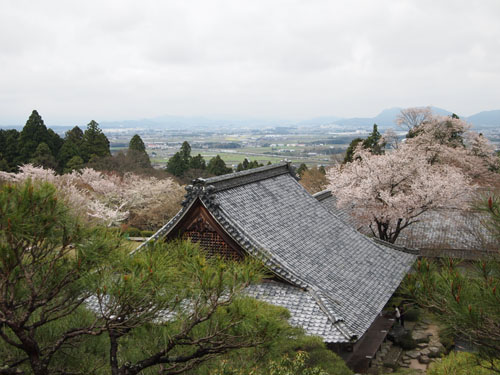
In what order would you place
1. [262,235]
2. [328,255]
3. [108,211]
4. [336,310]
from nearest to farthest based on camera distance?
[336,310], [262,235], [328,255], [108,211]

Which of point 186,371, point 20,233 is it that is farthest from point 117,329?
point 20,233

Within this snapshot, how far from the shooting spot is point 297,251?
1129 centimetres

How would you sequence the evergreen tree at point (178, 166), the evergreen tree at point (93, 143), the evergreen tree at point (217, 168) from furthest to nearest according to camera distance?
the evergreen tree at point (178, 166) → the evergreen tree at point (217, 168) → the evergreen tree at point (93, 143)

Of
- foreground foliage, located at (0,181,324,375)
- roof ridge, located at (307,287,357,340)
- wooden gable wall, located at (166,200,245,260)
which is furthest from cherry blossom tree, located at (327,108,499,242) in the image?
foreground foliage, located at (0,181,324,375)

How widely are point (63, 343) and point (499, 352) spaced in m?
4.55

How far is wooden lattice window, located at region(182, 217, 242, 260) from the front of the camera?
10336 millimetres

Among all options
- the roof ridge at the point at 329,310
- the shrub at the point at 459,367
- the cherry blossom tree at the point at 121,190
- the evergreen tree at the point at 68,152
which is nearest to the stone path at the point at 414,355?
the roof ridge at the point at 329,310

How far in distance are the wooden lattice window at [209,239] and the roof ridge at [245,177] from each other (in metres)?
0.92

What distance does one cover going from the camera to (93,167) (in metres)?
36.5

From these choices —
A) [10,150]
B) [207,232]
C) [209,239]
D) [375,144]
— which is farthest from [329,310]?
[10,150]

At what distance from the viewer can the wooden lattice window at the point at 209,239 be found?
33.9 feet

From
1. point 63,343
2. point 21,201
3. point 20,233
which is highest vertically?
point 21,201

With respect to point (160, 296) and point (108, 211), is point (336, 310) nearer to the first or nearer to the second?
point (160, 296)

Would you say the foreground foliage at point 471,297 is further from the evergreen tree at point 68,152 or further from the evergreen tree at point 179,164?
the evergreen tree at point 179,164
